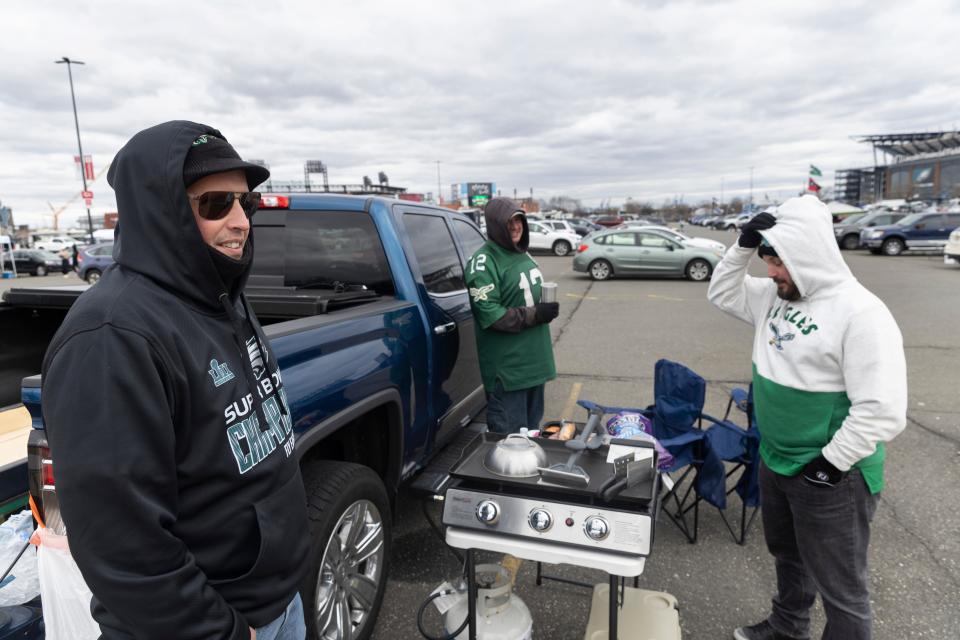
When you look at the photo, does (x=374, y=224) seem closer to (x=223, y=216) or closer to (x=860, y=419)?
(x=223, y=216)

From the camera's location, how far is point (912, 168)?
90.8 metres

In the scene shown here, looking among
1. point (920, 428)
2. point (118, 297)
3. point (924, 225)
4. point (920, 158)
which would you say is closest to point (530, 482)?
point (118, 297)

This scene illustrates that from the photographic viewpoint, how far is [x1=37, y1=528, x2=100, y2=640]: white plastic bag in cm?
165

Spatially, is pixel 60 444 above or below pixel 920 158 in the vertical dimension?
below

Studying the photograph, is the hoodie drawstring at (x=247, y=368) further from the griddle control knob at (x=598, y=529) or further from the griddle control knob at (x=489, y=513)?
the griddle control knob at (x=598, y=529)

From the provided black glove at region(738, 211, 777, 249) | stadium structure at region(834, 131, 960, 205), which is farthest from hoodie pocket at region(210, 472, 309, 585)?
stadium structure at region(834, 131, 960, 205)

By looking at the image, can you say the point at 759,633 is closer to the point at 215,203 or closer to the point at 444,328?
the point at 444,328

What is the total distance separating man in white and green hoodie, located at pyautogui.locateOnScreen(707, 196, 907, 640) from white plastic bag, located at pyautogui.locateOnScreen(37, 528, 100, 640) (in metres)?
2.34

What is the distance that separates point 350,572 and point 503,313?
163 cm

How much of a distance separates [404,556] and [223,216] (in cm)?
255

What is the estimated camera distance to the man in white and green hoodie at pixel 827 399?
2.01 m

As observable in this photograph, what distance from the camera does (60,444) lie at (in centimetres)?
109

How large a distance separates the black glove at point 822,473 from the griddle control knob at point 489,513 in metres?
1.13

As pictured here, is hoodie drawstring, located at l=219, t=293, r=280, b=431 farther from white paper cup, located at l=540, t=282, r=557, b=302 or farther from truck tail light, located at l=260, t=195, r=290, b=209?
white paper cup, located at l=540, t=282, r=557, b=302
